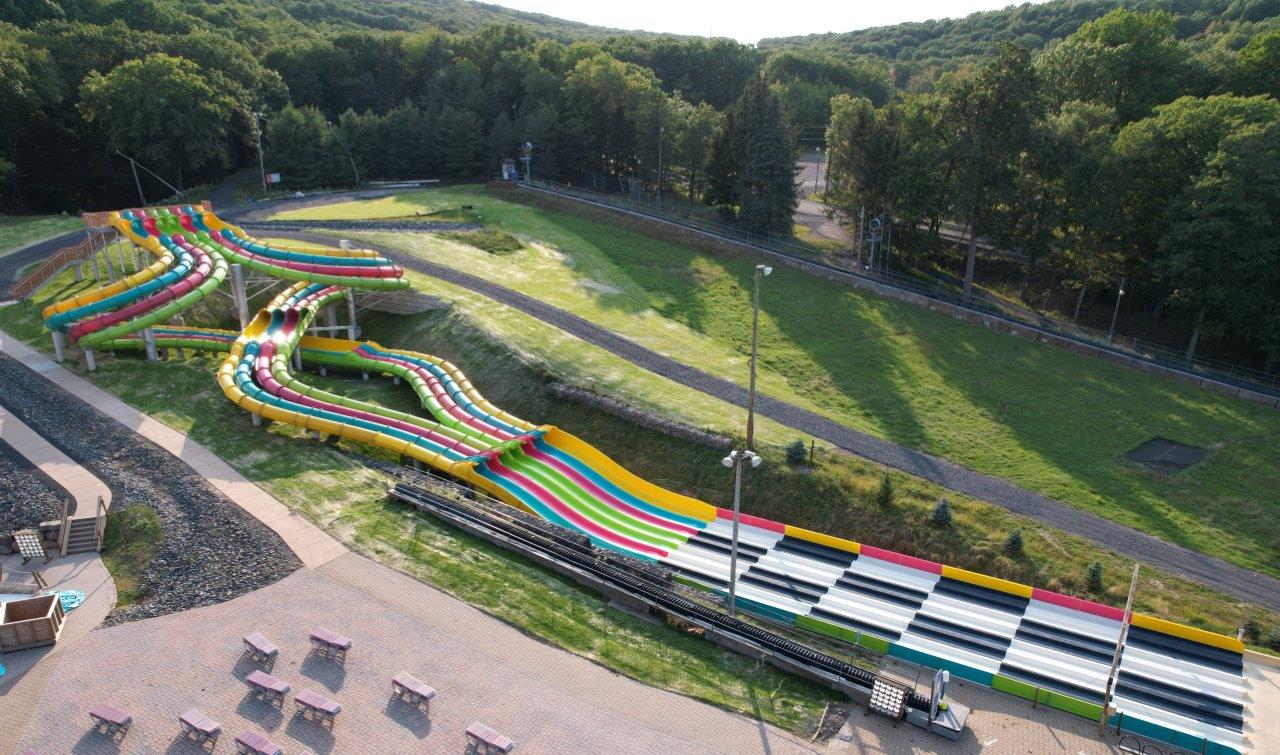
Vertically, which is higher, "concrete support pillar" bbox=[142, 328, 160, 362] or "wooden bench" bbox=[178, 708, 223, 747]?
"concrete support pillar" bbox=[142, 328, 160, 362]

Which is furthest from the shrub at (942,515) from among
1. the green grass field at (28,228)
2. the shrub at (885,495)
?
the green grass field at (28,228)

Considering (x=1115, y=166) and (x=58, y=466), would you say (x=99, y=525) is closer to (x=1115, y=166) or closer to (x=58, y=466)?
(x=58, y=466)

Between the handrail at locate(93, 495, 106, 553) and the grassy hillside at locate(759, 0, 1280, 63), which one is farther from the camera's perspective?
the grassy hillside at locate(759, 0, 1280, 63)

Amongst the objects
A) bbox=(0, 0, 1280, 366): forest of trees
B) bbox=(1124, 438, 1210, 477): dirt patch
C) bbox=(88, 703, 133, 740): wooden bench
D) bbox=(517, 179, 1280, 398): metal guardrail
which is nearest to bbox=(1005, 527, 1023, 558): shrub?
bbox=(1124, 438, 1210, 477): dirt patch

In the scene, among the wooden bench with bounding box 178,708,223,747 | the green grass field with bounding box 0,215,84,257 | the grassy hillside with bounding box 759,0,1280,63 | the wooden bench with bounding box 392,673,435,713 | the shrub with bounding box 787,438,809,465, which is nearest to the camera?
the wooden bench with bounding box 178,708,223,747

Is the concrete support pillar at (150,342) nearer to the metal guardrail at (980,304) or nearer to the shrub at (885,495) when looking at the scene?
the shrub at (885,495)

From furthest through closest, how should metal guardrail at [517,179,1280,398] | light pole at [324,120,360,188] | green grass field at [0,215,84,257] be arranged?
1. light pole at [324,120,360,188]
2. green grass field at [0,215,84,257]
3. metal guardrail at [517,179,1280,398]

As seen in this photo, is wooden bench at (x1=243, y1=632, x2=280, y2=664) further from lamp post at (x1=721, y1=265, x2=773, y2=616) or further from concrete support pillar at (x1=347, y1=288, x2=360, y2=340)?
concrete support pillar at (x1=347, y1=288, x2=360, y2=340)
